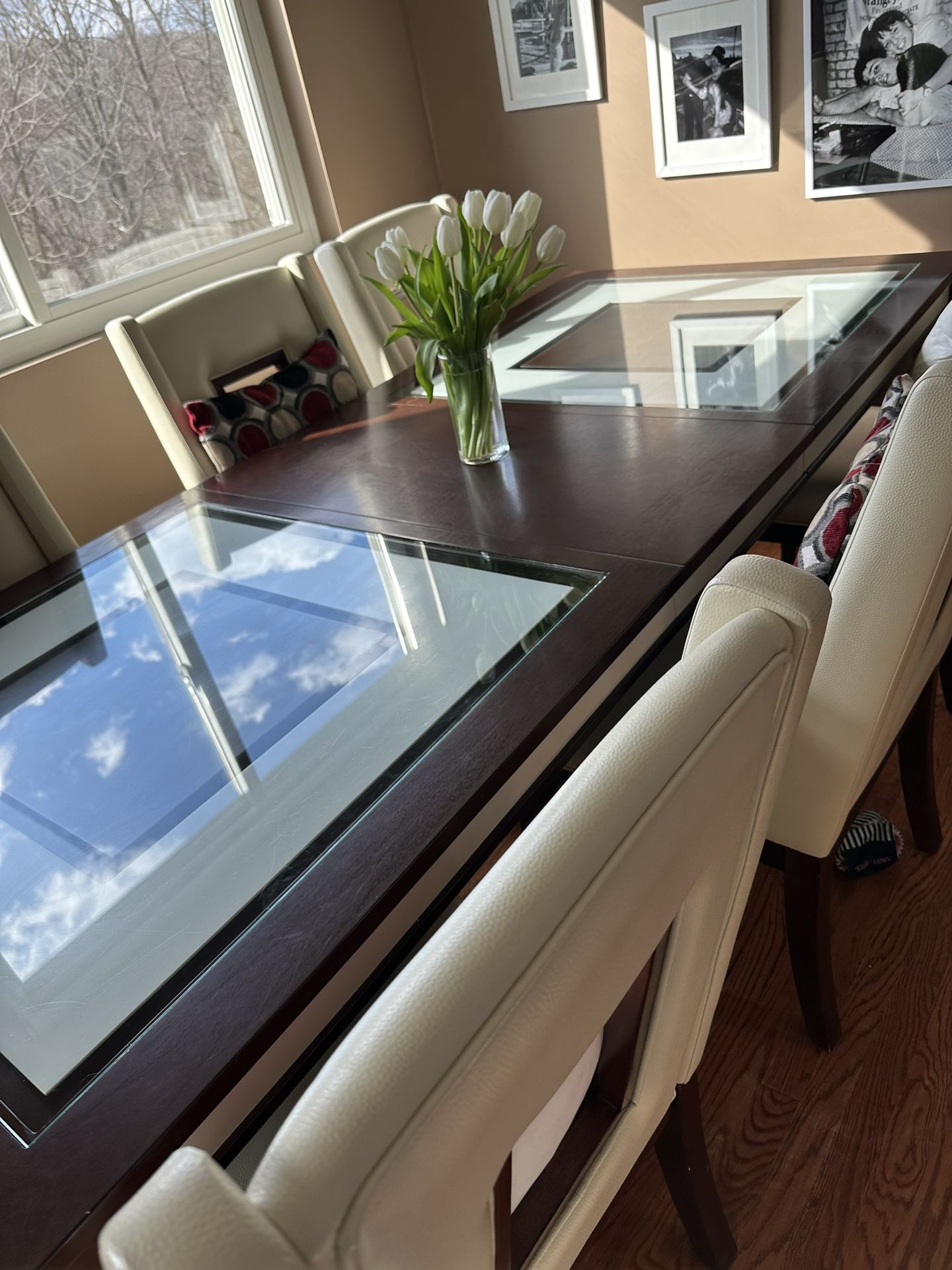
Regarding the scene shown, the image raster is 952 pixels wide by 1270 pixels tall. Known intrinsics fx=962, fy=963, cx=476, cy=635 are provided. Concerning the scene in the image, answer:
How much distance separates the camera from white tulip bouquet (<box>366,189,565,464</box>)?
1.44 metres

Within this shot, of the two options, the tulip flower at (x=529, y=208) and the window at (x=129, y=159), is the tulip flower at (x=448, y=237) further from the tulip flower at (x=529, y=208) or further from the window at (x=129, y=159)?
the window at (x=129, y=159)

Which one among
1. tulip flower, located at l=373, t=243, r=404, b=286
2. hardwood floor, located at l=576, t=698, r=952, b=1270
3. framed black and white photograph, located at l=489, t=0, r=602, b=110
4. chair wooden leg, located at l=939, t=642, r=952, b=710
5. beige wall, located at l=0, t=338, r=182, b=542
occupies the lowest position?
hardwood floor, located at l=576, t=698, r=952, b=1270

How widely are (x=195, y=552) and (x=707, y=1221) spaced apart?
118 centimetres

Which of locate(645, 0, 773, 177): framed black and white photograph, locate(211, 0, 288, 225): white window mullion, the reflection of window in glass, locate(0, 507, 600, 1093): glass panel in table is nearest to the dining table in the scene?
locate(0, 507, 600, 1093): glass panel in table

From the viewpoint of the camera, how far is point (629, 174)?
3463 mm

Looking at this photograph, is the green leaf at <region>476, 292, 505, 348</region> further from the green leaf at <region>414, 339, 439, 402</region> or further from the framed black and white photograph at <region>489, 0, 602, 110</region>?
the framed black and white photograph at <region>489, 0, 602, 110</region>

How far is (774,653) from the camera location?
22.1 inches

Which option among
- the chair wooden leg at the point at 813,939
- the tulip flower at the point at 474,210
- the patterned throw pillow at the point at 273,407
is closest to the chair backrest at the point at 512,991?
the chair wooden leg at the point at 813,939

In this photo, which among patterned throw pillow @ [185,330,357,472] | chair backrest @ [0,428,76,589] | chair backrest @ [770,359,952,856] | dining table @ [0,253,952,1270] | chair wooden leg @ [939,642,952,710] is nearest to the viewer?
dining table @ [0,253,952,1270]

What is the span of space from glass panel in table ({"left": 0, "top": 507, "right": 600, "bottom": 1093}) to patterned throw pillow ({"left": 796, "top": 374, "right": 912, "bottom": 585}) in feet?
0.88

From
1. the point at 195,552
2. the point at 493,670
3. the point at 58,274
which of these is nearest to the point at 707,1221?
the point at 493,670

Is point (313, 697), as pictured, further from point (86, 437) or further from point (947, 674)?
point (86, 437)

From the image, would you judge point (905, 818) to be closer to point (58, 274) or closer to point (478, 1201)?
point (478, 1201)

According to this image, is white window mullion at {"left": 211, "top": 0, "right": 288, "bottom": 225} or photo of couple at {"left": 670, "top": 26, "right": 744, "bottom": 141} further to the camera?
white window mullion at {"left": 211, "top": 0, "right": 288, "bottom": 225}
